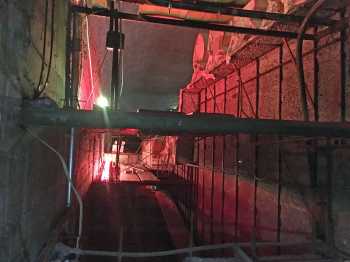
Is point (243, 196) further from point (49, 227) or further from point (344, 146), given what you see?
point (49, 227)

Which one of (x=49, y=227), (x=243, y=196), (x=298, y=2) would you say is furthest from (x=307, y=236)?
(x=49, y=227)

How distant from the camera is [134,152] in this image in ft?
50.3

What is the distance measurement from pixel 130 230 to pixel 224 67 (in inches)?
130

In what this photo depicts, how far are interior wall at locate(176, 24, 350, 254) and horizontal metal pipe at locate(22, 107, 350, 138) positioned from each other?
2.68ft

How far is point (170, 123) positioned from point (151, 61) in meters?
5.52

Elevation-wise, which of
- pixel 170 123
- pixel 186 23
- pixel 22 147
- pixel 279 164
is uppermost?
pixel 186 23

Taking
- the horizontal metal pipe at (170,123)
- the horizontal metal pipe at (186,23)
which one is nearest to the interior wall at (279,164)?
the horizontal metal pipe at (186,23)

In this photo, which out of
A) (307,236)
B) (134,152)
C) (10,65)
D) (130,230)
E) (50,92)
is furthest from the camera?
(134,152)

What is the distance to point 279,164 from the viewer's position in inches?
124

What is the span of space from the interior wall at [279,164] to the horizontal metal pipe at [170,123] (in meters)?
0.82

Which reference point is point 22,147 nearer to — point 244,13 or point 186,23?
point 186,23

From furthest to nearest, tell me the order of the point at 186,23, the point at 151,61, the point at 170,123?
the point at 151,61 < the point at 186,23 < the point at 170,123

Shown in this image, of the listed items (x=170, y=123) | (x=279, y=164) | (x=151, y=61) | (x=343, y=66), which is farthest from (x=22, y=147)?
(x=151, y=61)

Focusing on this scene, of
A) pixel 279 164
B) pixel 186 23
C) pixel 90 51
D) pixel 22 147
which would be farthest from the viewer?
pixel 90 51
